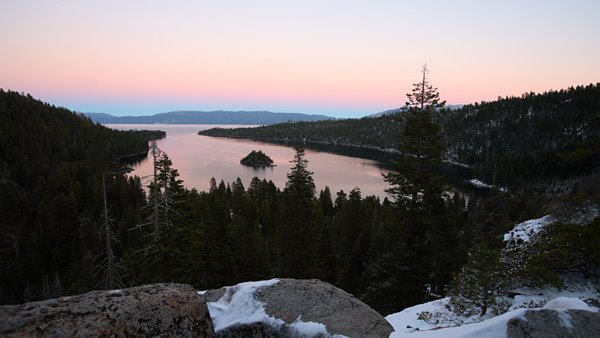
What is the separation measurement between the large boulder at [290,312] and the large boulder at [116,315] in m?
1.37

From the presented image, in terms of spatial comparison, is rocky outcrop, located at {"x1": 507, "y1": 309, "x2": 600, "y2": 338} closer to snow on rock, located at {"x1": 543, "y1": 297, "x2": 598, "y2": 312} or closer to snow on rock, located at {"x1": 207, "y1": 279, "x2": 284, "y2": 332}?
snow on rock, located at {"x1": 543, "y1": 297, "x2": 598, "y2": 312}

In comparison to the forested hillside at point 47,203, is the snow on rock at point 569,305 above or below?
above

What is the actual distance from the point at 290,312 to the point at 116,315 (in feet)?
10.7

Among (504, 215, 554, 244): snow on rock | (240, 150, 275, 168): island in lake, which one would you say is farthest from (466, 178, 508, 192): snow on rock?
(504, 215, 554, 244): snow on rock

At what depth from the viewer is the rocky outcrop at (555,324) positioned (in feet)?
15.8

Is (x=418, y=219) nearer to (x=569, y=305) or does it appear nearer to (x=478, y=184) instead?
(x=569, y=305)

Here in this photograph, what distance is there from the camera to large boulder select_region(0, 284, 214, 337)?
3.94 meters

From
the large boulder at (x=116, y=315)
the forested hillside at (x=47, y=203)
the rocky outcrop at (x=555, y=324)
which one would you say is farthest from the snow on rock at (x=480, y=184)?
the large boulder at (x=116, y=315)

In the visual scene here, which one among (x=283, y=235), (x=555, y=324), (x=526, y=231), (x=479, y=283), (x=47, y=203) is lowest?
(x=47, y=203)

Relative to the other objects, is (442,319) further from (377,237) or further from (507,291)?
(377,237)

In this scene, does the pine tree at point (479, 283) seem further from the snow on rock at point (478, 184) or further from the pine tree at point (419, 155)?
the snow on rock at point (478, 184)

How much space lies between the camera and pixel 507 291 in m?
11.5

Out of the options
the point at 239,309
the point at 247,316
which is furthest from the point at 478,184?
the point at 247,316

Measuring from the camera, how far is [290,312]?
6.59 meters
